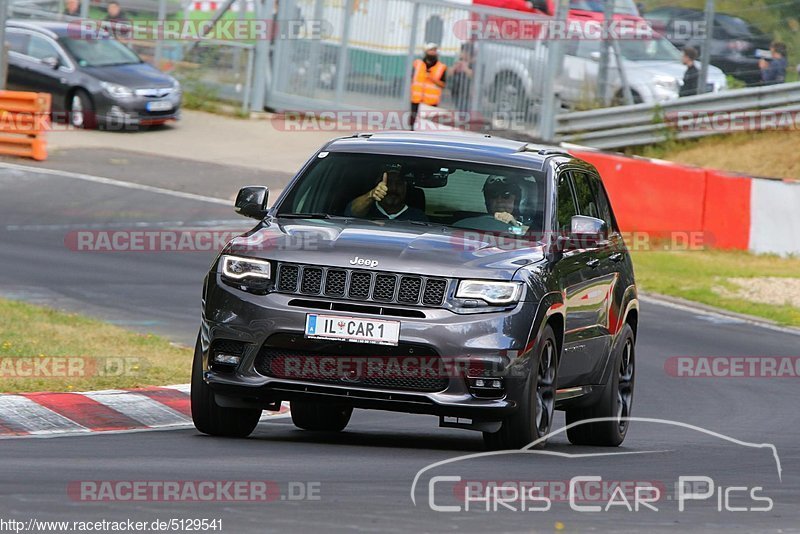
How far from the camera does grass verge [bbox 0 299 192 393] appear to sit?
10.6m

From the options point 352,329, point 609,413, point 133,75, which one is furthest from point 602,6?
point 352,329

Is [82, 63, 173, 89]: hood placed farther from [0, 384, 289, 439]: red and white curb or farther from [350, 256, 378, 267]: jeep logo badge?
[350, 256, 378, 267]: jeep logo badge

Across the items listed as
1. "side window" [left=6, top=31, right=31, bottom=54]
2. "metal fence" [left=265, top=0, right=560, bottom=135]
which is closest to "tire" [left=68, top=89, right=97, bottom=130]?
"side window" [left=6, top=31, right=31, bottom=54]

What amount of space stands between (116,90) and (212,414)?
2101cm

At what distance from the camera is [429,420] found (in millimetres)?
11219

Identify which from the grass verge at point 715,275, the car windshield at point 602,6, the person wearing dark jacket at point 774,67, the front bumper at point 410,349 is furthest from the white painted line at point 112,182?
the front bumper at point 410,349

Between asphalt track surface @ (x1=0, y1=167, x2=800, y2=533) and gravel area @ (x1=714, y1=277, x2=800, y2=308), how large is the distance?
88.3 inches

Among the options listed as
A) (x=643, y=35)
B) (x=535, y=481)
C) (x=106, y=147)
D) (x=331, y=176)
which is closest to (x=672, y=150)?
(x=643, y=35)

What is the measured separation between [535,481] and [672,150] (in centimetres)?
1992

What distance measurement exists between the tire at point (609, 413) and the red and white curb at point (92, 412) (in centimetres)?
244

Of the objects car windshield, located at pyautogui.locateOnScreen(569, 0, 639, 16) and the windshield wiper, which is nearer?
the windshield wiper

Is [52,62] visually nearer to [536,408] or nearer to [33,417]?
[33,417]

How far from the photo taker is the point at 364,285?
832cm

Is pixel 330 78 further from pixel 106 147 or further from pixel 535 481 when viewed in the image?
pixel 535 481
